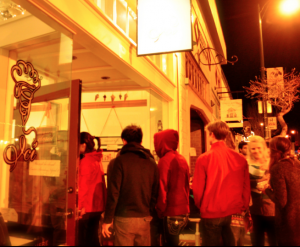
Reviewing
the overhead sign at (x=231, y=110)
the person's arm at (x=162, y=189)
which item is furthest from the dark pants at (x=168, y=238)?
the overhead sign at (x=231, y=110)

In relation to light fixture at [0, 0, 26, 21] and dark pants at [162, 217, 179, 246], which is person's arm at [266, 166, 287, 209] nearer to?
dark pants at [162, 217, 179, 246]

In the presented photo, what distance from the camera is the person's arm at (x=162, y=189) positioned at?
10.5ft

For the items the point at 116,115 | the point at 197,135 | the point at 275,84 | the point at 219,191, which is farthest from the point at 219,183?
the point at 197,135

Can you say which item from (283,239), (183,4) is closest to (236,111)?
(183,4)

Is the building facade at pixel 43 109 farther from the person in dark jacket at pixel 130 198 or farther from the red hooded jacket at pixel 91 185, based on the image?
the person in dark jacket at pixel 130 198

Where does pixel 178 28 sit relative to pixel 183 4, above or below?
below

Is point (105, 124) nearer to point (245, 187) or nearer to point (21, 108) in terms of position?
point (21, 108)

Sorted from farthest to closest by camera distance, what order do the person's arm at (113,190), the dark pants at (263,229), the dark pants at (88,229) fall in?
the dark pants at (88,229) → the dark pants at (263,229) → the person's arm at (113,190)

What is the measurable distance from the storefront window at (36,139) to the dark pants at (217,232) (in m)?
1.72

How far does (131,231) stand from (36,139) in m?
1.61

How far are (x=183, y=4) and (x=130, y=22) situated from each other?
122cm

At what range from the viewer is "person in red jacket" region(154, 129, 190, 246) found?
3199 millimetres

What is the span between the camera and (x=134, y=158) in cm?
302

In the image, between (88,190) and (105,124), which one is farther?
(105,124)
